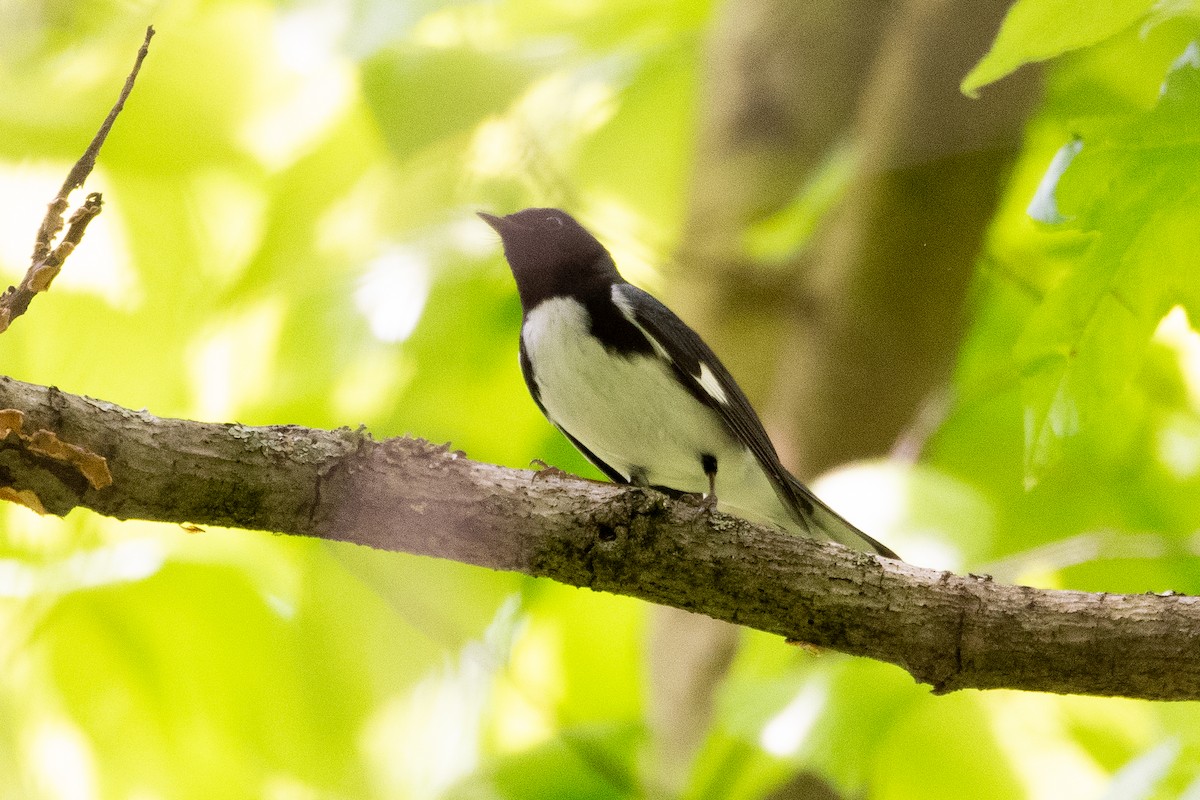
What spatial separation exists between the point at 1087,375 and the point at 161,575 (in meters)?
1.56

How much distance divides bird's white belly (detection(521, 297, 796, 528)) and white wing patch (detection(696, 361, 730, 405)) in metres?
0.03

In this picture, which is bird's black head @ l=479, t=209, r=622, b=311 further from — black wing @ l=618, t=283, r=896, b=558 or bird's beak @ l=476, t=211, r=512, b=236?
black wing @ l=618, t=283, r=896, b=558

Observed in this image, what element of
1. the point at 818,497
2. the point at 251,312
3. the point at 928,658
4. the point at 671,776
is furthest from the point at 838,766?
the point at 251,312

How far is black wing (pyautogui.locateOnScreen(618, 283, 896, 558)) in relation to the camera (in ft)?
6.90

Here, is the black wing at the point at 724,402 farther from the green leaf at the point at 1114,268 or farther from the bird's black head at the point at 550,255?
the green leaf at the point at 1114,268

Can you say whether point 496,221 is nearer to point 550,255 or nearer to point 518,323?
point 550,255

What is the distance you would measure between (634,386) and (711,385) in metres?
0.17

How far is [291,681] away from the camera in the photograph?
199 centimetres

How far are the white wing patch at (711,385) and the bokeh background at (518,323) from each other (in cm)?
29

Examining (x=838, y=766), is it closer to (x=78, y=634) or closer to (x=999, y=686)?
(x=999, y=686)


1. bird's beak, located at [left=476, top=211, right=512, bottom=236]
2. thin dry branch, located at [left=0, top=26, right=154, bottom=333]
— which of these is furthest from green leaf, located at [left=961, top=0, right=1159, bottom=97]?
bird's beak, located at [left=476, top=211, right=512, bottom=236]

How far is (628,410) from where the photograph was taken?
2.13m

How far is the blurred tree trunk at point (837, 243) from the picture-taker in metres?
2.67

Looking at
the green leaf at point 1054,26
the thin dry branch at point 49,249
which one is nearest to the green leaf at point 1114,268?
the green leaf at point 1054,26
